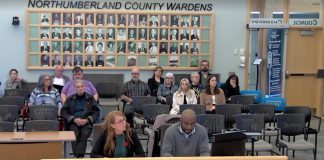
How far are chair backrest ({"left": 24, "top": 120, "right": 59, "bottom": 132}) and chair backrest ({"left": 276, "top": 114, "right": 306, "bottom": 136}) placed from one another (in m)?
3.44

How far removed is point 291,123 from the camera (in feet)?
27.1

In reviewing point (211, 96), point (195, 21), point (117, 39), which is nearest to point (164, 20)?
point (195, 21)

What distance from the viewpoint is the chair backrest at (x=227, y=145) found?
17.3 feet

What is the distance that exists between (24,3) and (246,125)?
6.13 m

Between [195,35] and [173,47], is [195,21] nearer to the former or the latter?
[195,35]

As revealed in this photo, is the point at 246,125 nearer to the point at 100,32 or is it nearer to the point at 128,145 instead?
the point at 128,145

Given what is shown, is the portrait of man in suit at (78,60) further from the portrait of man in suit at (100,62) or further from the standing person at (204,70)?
the standing person at (204,70)

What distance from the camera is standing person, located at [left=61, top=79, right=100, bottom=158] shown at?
7.91 metres

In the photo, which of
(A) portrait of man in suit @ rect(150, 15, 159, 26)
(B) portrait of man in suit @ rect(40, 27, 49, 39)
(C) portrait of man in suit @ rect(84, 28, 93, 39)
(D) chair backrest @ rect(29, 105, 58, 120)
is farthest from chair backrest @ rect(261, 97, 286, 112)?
(B) portrait of man in suit @ rect(40, 27, 49, 39)

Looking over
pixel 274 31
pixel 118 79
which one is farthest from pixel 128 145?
pixel 274 31

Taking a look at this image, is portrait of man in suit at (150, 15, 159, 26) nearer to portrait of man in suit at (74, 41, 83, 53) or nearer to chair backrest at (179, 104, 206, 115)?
portrait of man in suit at (74, 41, 83, 53)

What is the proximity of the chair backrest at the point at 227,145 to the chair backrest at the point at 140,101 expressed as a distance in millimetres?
4294

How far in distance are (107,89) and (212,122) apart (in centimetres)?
401

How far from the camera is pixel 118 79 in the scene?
12023 mm
